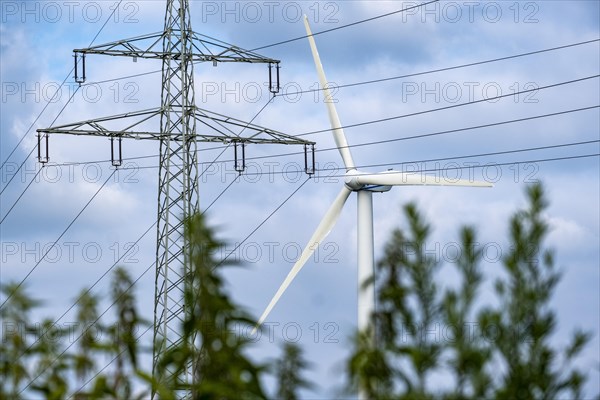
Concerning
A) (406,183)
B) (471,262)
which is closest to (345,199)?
(406,183)

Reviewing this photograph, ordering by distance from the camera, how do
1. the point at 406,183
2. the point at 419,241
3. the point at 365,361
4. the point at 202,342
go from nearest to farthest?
the point at 202,342 < the point at 365,361 < the point at 419,241 < the point at 406,183

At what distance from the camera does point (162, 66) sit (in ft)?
181

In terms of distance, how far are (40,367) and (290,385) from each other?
3138 mm

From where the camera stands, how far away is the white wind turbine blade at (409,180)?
178ft

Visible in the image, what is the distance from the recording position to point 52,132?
54000 mm

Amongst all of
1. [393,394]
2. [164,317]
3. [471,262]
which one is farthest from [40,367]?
[164,317]

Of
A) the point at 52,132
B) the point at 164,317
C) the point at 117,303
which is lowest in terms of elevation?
the point at 164,317

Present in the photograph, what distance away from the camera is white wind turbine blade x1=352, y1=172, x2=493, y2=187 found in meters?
54.3

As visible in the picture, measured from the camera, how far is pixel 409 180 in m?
54.6

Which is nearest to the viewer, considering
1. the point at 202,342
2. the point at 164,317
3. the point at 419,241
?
the point at 202,342

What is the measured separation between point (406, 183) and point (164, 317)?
1078cm

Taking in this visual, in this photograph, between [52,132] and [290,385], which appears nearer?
[290,385]

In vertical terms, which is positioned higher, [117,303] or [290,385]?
[117,303]

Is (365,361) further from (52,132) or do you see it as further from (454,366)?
(52,132)
